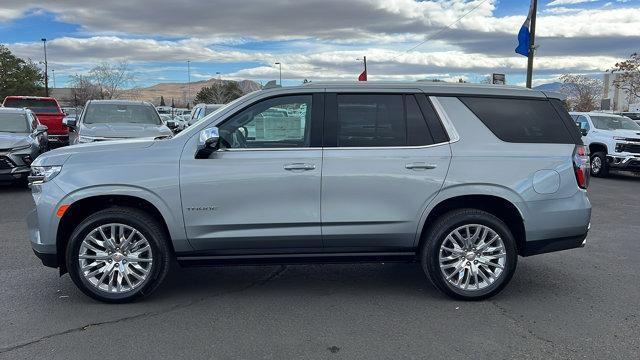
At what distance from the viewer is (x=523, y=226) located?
4883mm

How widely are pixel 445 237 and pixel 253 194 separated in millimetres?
1713

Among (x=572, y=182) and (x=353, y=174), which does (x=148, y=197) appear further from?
(x=572, y=182)

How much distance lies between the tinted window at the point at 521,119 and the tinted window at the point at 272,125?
1.47 meters

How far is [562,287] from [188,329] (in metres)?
3.55

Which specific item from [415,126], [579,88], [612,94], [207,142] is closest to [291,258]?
[207,142]

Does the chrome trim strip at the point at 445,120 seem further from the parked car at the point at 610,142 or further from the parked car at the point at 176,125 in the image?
the parked car at the point at 610,142

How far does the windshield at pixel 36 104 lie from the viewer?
21125mm

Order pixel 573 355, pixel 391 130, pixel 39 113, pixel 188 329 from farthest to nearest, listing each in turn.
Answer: pixel 39 113 < pixel 391 130 < pixel 188 329 < pixel 573 355

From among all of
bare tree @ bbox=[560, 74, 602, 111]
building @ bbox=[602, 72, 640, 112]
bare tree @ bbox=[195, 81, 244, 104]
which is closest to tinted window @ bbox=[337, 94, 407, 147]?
bare tree @ bbox=[560, 74, 602, 111]

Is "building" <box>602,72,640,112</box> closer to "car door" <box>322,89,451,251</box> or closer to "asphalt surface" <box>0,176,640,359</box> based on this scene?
"asphalt surface" <box>0,176,640,359</box>

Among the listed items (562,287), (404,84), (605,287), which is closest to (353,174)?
(404,84)

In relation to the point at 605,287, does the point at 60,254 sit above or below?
above

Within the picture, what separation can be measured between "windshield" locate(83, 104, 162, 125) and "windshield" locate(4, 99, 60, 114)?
1023cm

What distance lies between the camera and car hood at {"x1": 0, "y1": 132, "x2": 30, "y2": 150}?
10414 mm
